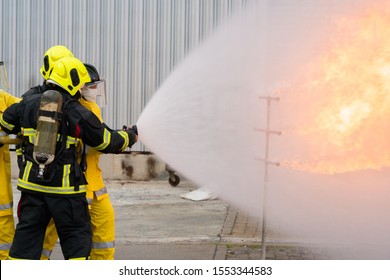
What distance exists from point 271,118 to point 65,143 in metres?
1.76

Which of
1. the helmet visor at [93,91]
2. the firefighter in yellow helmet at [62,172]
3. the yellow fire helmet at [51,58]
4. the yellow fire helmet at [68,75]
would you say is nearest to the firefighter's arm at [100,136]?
the firefighter in yellow helmet at [62,172]

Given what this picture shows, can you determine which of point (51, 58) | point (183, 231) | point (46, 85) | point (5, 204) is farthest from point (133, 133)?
point (183, 231)

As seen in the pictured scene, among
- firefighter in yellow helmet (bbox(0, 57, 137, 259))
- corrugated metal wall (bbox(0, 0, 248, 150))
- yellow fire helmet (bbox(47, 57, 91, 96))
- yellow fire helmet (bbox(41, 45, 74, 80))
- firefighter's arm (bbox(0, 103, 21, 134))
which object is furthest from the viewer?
corrugated metal wall (bbox(0, 0, 248, 150))

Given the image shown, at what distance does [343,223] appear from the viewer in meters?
5.95

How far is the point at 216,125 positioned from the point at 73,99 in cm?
130

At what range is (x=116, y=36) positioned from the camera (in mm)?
10484

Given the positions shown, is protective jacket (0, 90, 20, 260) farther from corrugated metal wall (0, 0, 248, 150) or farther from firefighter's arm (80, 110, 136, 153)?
corrugated metal wall (0, 0, 248, 150)

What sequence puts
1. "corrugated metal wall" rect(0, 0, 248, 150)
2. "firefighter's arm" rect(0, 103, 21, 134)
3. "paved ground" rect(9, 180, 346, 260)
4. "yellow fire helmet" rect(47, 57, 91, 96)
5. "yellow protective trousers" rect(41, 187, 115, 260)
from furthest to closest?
"corrugated metal wall" rect(0, 0, 248, 150) < "paved ground" rect(9, 180, 346, 260) < "yellow protective trousers" rect(41, 187, 115, 260) < "firefighter's arm" rect(0, 103, 21, 134) < "yellow fire helmet" rect(47, 57, 91, 96)

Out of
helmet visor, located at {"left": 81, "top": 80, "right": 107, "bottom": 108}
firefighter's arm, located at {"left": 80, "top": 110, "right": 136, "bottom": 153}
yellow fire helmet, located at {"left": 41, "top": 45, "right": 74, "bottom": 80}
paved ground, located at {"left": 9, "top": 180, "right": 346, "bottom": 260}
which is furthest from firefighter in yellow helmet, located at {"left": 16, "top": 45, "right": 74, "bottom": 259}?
paved ground, located at {"left": 9, "top": 180, "right": 346, "bottom": 260}

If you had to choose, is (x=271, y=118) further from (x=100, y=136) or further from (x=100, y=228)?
(x=100, y=228)

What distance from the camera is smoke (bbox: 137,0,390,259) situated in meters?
5.26

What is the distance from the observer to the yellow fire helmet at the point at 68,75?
4766 mm
